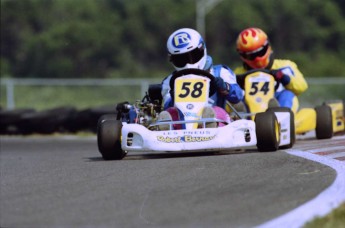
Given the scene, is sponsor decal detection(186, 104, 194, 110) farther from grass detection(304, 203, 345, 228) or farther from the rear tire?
grass detection(304, 203, 345, 228)

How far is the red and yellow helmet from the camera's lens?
11.5 meters

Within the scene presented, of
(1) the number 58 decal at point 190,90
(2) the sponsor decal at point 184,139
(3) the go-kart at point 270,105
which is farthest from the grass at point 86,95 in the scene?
(2) the sponsor decal at point 184,139

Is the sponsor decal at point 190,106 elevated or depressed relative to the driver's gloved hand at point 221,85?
depressed

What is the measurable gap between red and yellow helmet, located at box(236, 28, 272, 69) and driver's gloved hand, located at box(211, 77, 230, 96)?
2.11 meters

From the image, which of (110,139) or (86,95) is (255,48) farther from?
(86,95)

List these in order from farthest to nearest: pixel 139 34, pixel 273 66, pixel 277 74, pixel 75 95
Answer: pixel 139 34 < pixel 75 95 < pixel 273 66 < pixel 277 74

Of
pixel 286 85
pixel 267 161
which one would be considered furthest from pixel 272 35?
pixel 267 161

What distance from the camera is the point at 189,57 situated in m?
9.62

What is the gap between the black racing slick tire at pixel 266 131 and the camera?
28.6 feet

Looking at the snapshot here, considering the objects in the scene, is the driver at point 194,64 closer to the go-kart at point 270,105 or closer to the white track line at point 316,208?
the go-kart at point 270,105

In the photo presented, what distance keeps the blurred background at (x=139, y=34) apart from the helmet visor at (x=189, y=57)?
28278mm

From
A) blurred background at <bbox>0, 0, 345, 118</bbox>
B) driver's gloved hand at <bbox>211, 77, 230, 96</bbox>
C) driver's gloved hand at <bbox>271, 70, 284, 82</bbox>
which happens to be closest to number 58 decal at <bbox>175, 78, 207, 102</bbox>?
driver's gloved hand at <bbox>211, 77, 230, 96</bbox>

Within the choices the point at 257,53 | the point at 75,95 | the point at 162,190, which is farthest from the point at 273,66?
the point at 75,95

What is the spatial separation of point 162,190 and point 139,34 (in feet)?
143
